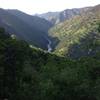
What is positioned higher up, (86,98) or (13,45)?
(13,45)

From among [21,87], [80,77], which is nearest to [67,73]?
[80,77]

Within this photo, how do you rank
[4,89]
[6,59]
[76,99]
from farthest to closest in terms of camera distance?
[6,59]
[4,89]
[76,99]

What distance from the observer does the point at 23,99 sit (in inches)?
1806

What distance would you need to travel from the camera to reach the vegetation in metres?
44.6

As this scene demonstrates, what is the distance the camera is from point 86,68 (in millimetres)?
54875

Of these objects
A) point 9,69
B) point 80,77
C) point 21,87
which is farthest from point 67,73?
point 9,69

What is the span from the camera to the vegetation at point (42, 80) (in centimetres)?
4462

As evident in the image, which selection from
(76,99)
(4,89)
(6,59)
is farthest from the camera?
(6,59)

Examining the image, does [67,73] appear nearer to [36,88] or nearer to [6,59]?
[36,88]

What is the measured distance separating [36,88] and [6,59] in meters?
8.95

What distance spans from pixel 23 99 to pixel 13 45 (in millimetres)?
12827

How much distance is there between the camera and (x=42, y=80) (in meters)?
48.7

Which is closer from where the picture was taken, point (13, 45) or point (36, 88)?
point (36, 88)

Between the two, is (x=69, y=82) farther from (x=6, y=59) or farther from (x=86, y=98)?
(x=6, y=59)
